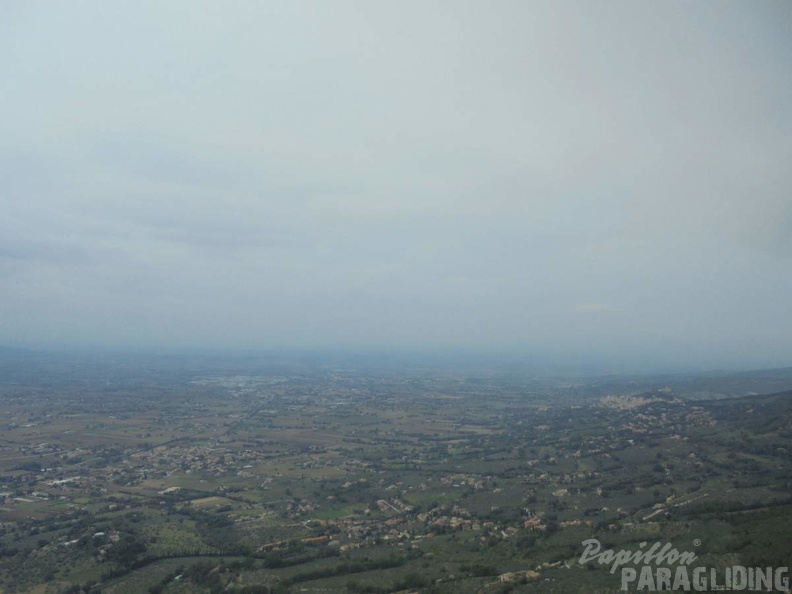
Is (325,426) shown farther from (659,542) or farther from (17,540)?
(659,542)

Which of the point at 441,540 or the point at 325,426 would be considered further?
the point at 325,426

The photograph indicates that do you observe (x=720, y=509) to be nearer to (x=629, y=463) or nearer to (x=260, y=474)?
(x=629, y=463)

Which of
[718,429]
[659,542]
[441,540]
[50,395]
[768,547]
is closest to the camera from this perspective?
[768,547]

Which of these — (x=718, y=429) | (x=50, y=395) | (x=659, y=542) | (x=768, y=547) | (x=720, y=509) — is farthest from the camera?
(x=50, y=395)

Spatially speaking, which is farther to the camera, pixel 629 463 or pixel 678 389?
pixel 678 389

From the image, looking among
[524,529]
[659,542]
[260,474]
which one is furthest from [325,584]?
[260,474]

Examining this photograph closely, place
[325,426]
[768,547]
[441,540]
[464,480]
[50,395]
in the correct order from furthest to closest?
[50,395] → [325,426] → [464,480] → [441,540] → [768,547]

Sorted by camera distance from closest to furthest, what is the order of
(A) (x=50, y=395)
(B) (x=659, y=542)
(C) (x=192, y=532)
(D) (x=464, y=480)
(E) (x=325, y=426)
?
(B) (x=659, y=542) < (C) (x=192, y=532) < (D) (x=464, y=480) < (E) (x=325, y=426) < (A) (x=50, y=395)

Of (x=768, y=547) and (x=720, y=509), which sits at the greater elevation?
(x=768, y=547)

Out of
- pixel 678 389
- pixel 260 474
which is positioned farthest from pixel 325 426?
pixel 678 389
